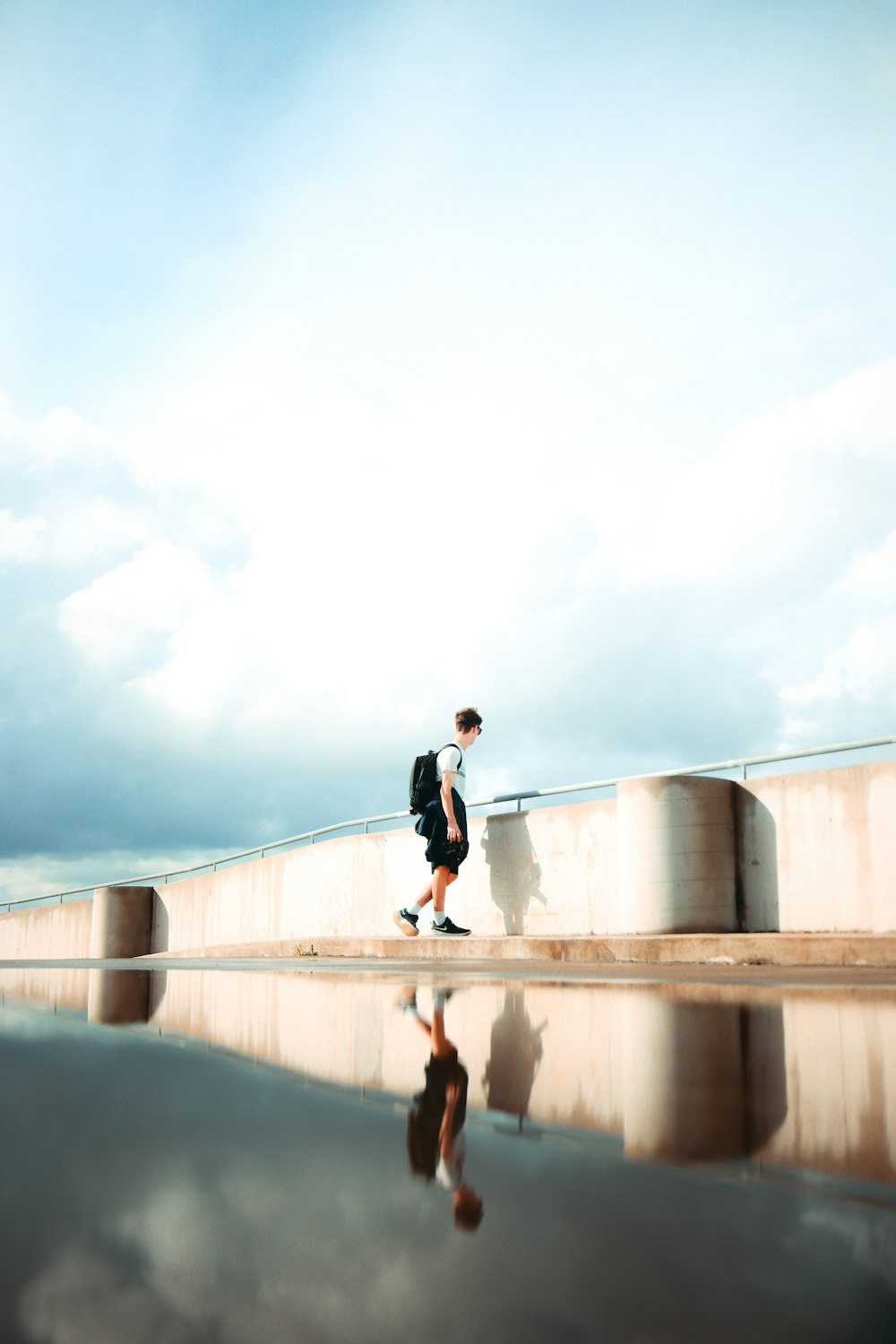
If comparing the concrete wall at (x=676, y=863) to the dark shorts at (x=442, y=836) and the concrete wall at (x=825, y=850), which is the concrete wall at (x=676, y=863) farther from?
the dark shorts at (x=442, y=836)

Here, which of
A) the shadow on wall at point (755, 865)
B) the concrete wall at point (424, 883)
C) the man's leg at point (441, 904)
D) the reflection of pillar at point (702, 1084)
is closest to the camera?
the reflection of pillar at point (702, 1084)

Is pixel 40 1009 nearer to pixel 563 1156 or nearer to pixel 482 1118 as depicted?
pixel 482 1118

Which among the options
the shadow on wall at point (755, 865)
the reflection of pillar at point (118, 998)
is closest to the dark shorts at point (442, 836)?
the shadow on wall at point (755, 865)

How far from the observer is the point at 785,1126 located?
1979 millimetres

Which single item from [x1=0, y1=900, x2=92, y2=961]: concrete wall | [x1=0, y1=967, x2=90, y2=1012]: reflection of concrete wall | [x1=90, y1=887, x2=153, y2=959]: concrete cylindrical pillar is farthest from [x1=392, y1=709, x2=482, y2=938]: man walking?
[x1=0, y1=900, x2=92, y2=961]: concrete wall

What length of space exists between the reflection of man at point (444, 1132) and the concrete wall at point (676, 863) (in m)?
6.47

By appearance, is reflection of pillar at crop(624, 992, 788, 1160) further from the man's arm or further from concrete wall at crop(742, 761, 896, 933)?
the man's arm

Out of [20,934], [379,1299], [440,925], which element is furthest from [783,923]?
[20,934]

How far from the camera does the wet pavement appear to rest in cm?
104

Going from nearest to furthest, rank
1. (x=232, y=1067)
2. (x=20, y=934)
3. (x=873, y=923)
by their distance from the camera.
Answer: (x=232, y=1067)
(x=873, y=923)
(x=20, y=934)

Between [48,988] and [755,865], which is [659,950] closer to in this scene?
[755,865]

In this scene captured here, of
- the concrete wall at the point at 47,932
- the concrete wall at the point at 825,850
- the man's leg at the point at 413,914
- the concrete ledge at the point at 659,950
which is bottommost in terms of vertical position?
the concrete wall at the point at 47,932

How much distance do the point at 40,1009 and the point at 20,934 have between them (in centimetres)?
2777

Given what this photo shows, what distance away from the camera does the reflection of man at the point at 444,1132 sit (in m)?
1.43
